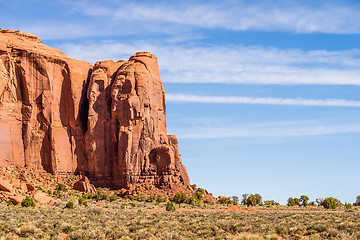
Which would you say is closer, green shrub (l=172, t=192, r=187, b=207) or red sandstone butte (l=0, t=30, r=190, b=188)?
green shrub (l=172, t=192, r=187, b=207)

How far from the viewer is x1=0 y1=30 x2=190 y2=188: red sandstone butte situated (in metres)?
72.7

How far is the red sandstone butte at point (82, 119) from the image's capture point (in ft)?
238

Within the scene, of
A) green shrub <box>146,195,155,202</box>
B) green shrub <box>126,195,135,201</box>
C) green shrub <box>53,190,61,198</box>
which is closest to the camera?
green shrub <box>53,190,61,198</box>

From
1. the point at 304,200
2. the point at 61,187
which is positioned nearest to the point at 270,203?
the point at 304,200

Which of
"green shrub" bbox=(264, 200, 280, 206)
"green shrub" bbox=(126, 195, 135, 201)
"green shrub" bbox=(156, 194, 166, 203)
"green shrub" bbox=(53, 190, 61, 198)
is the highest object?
"green shrub" bbox=(53, 190, 61, 198)

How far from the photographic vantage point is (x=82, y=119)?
82562 millimetres

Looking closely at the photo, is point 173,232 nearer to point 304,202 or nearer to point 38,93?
point 38,93

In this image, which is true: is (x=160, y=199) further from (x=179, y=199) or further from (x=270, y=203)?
(x=270, y=203)

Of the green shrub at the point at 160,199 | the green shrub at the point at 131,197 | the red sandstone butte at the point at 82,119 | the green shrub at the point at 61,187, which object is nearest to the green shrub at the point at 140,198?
the green shrub at the point at 131,197

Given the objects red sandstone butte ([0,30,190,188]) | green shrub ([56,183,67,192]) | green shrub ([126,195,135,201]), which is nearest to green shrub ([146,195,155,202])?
green shrub ([126,195,135,201])

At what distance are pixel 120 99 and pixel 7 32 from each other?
76.2 ft

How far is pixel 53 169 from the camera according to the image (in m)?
74.0

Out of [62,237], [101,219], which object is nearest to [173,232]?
[62,237]

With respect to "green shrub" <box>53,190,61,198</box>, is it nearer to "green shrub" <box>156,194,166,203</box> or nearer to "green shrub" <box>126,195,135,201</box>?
"green shrub" <box>126,195,135,201</box>
